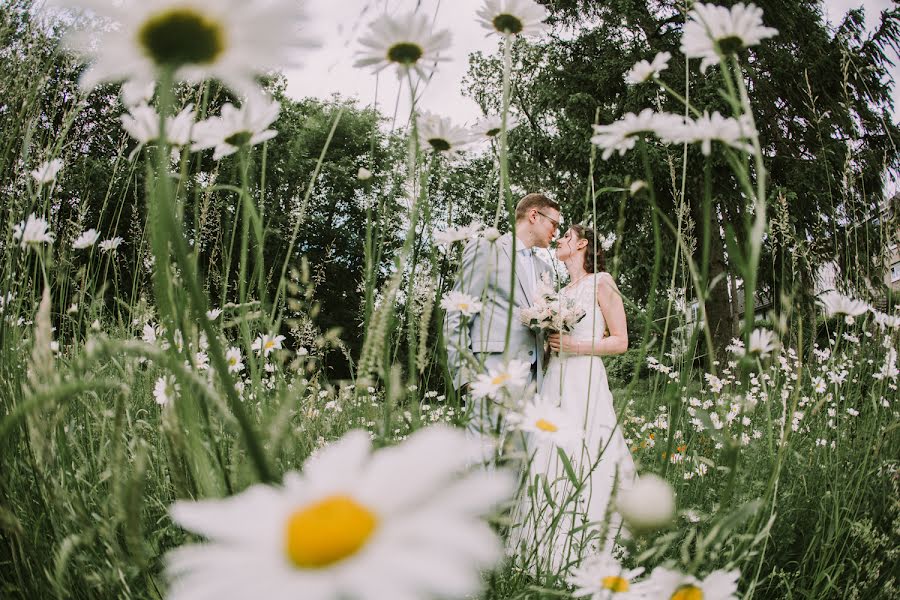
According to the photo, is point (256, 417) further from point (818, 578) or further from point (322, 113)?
point (322, 113)

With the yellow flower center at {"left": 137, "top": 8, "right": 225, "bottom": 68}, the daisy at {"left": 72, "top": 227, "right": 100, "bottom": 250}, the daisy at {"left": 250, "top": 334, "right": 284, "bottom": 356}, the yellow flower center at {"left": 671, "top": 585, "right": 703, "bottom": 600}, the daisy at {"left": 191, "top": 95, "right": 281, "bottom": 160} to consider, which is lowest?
the yellow flower center at {"left": 671, "top": 585, "right": 703, "bottom": 600}

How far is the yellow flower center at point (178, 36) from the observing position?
0.35 meters

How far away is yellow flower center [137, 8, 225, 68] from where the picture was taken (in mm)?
350

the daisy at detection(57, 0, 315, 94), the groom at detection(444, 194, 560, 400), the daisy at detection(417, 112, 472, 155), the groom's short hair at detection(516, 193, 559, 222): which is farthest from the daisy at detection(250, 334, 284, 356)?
the groom's short hair at detection(516, 193, 559, 222)

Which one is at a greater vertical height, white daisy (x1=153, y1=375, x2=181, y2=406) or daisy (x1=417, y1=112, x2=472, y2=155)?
daisy (x1=417, y1=112, x2=472, y2=155)

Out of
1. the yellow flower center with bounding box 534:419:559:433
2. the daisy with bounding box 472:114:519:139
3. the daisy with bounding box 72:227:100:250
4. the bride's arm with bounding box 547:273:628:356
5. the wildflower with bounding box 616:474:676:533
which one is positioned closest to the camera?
the wildflower with bounding box 616:474:676:533

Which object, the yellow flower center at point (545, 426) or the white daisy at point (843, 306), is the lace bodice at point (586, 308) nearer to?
the white daisy at point (843, 306)

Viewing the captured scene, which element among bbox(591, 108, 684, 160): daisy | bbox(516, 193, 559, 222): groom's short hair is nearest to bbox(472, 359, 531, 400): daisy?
bbox(591, 108, 684, 160): daisy

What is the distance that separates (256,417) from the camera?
3.41 ft

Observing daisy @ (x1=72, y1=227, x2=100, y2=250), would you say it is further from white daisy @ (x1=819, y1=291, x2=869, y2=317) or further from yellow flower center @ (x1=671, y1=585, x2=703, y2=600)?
white daisy @ (x1=819, y1=291, x2=869, y2=317)

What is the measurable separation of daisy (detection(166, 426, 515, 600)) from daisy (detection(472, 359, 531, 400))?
20.2 inches

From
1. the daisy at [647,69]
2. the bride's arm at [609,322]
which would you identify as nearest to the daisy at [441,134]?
the daisy at [647,69]

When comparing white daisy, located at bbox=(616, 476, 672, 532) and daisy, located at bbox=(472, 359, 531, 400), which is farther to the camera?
daisy, located at bbox=(472, 359, 531, 400)

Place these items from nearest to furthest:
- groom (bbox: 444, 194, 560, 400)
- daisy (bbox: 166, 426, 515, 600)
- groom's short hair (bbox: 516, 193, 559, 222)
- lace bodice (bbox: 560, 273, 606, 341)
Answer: daisy (bbox: 166, 426, 515, 600), groom (bbox: 444, 194, 560, 400), groom's short hair (bbox: 516, 193, 559, 222), lace bodice (bbox: 560, 273, 606, 341)
